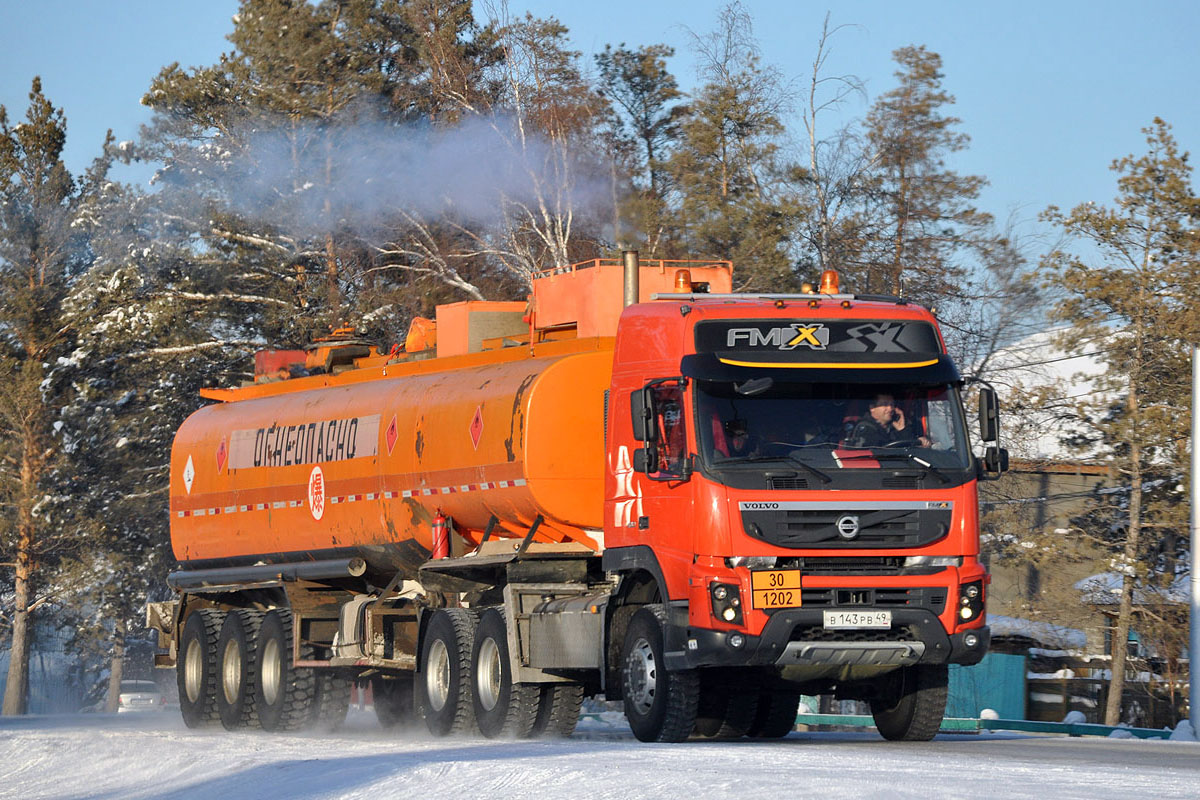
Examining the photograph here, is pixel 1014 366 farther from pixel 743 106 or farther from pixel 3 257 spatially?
pixel 3 257

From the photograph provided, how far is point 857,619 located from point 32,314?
3590 cm

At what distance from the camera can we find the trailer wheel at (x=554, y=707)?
53.8 feet

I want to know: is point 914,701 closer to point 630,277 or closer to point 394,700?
point 630,277

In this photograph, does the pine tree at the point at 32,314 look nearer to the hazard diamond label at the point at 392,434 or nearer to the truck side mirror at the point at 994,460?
the hazard diamond label at the point at 392,434

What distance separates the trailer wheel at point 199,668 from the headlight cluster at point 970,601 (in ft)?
37.6

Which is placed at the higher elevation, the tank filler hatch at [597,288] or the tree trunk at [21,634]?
the tank filler hatch at [597,288]

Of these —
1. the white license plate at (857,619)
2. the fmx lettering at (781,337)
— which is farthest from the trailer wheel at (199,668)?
the white license plate at (857,619)

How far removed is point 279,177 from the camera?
41062 mm

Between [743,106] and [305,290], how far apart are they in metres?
12.5

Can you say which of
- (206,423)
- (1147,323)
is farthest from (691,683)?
(1147,323)

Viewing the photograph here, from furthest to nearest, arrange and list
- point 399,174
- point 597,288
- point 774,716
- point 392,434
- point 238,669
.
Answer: point 399,174 < point 238,669 < point 392,434 < point 774,716 < point 597,288

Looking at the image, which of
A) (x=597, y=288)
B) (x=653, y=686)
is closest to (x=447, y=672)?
(x=653, y=686)

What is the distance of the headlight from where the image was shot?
13.7m

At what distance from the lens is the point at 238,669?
21.8 m
